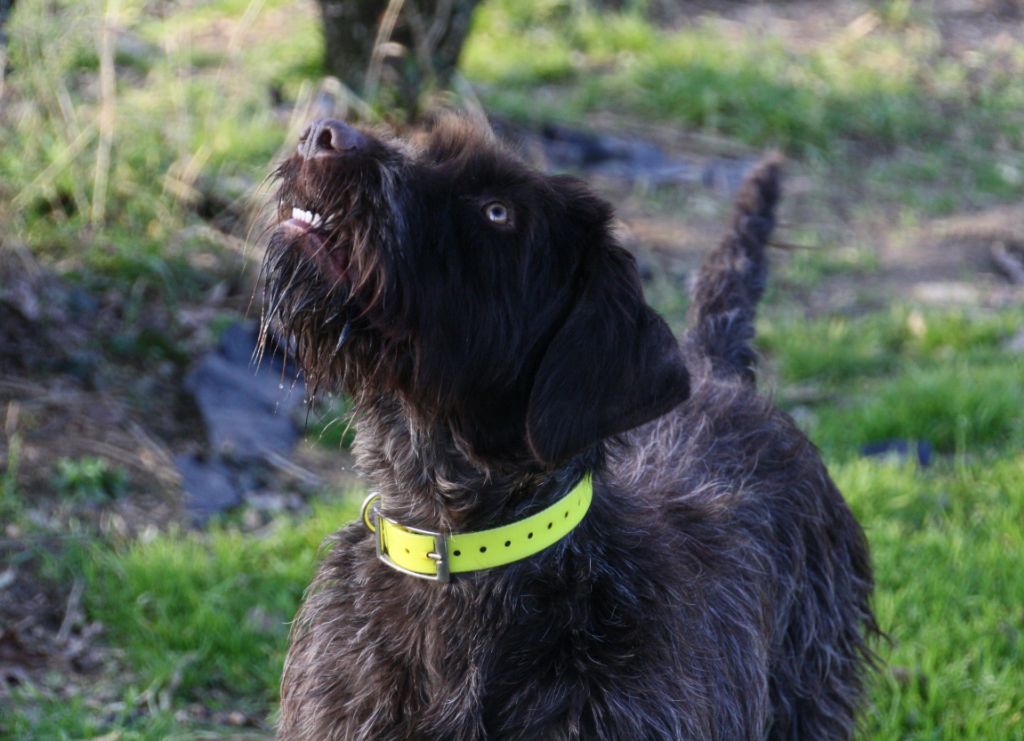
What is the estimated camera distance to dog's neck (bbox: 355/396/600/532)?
9.91 ft

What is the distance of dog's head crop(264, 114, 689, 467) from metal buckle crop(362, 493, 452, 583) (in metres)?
0.22

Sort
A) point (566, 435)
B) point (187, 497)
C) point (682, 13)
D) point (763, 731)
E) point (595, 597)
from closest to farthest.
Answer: point (566, 435), point (595, 597), point (763, 731), point (187, 497), point (682, 13)

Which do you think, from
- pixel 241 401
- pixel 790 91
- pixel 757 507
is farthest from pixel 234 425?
pixel 790 91

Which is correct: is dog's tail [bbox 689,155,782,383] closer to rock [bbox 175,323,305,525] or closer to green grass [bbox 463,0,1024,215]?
rock [bbox 175,323,305,525]

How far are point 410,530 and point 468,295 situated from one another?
558mm

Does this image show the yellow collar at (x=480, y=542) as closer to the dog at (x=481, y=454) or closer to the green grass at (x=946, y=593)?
the dog at (x=481, y=454)

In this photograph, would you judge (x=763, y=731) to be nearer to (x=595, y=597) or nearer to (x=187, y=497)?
(x=595, y=597)

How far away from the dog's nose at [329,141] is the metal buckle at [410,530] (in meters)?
0.86

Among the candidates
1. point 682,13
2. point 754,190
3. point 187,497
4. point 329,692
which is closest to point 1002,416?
point 754,190

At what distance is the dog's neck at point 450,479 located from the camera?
3.02 m

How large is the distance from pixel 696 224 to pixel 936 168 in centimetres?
221

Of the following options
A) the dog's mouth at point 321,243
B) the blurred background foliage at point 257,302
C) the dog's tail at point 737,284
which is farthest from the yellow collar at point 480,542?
the dog's tail at point 737,284

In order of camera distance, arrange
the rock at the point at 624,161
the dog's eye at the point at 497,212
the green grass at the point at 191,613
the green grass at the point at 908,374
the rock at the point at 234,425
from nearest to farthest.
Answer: the dog's eye at the point at 497,212, the green grass at the point at 191,613, the rock at the point at 234,425, the green grass at the point at 908,374, the rock at the point at 624,161

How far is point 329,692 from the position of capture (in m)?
3.11
